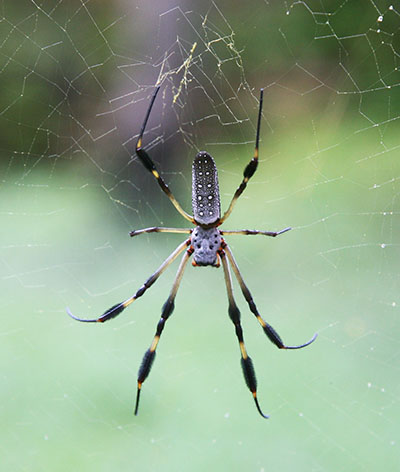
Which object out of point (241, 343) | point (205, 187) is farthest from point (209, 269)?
point (205, 187)

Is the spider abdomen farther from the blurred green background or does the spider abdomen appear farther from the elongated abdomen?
the blurred green background

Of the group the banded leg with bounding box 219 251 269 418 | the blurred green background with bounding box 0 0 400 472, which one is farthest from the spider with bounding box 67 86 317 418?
the blurred green background with bounding box 0 0 400 472

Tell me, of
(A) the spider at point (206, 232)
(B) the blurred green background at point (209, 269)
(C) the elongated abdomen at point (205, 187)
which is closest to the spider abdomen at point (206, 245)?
(A) the spider at point (206, 232)

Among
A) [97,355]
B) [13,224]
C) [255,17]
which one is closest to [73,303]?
[97,355]

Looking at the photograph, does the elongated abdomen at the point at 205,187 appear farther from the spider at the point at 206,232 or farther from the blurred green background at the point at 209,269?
the blurred green background at the point at 209,269

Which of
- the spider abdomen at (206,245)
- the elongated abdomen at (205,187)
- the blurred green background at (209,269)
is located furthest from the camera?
the blurred green background at (209,269)

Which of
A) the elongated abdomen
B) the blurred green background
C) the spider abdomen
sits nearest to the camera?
the elongated abdomen

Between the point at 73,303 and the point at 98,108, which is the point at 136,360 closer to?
the point at 73,303
